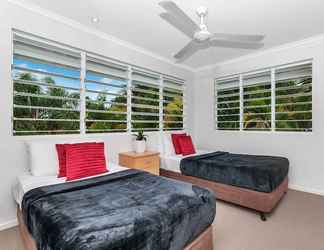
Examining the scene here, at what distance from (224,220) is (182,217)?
4.49 ft

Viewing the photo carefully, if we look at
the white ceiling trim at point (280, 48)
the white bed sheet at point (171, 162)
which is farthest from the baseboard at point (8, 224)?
the white ceiling trim at point (280, 48)

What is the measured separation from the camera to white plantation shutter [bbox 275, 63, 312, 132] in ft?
12.2

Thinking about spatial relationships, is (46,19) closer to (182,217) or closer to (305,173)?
(182,217)

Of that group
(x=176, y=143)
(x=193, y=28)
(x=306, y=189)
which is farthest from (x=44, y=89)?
(x=306, y=189)

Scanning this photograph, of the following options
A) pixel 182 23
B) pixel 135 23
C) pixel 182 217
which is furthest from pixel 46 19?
→ pixel 182 217

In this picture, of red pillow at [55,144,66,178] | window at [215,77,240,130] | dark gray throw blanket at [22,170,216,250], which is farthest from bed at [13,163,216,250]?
window at [215,77,240,130]

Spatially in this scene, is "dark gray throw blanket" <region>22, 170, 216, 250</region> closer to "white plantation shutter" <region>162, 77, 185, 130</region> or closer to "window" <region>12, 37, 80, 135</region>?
"window" <region>12, 37, 80, 135</region>

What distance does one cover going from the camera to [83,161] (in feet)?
7.79

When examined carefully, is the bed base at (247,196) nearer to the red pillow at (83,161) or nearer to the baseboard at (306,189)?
the baseboard at (306,189)

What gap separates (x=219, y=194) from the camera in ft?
10.0

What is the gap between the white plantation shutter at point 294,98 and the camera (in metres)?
3.71

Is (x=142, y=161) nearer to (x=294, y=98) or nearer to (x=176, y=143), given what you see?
(x=176, y=143)

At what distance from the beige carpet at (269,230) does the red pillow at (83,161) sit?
878 millimetres

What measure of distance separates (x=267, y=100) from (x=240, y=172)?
2173mm
